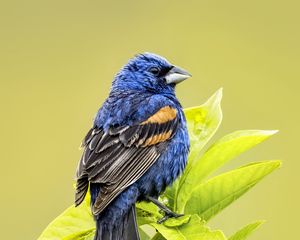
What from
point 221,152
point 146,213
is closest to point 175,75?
point 146,213

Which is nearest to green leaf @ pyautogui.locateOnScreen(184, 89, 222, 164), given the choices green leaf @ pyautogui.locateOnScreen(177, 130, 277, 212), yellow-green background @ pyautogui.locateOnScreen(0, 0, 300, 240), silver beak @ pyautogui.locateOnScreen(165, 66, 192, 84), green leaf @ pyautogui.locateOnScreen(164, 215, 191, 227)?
green leaf @ pyautogui.locateOnScreen(177, 130, 277, 212)

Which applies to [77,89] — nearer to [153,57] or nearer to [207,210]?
[153,57]

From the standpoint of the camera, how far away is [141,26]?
6906mm

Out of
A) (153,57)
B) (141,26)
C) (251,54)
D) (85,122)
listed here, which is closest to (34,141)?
(85,122)

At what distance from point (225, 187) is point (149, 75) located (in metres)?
1.31

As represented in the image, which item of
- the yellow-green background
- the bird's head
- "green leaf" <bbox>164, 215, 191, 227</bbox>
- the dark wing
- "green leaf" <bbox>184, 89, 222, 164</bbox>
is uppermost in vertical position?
"green leaf" <bbox>184, 89, 222, 164</bbox>

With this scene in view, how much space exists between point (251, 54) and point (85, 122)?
1.35m

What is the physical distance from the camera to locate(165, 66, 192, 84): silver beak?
4199 mm

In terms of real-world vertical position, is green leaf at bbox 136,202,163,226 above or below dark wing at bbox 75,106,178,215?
below

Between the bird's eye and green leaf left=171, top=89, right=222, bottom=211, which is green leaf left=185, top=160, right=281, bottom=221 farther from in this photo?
the bird's eye

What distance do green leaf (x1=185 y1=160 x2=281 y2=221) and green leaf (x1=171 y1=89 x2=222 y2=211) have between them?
5.3 inches

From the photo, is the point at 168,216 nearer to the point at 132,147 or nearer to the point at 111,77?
the point at 132,147

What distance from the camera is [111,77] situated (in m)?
6.89

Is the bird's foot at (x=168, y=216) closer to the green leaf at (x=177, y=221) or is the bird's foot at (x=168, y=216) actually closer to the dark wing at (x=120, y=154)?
the green leaf at (x=177, y=221)
